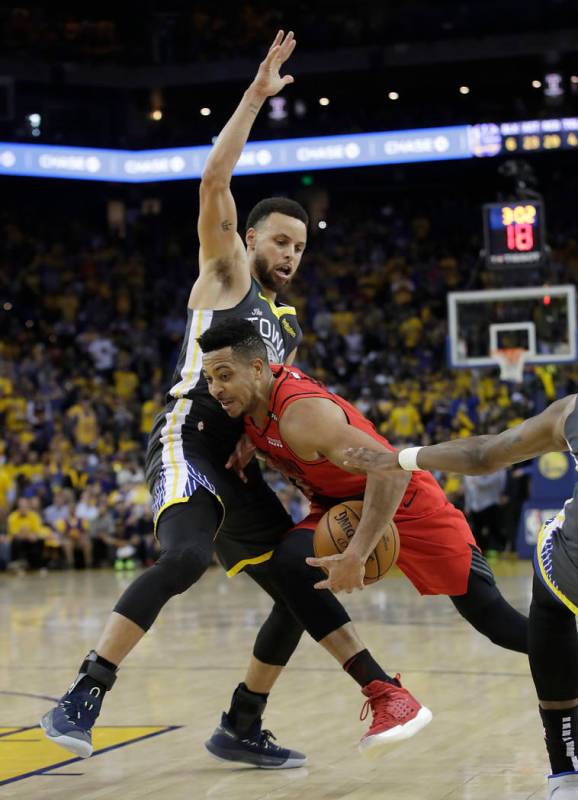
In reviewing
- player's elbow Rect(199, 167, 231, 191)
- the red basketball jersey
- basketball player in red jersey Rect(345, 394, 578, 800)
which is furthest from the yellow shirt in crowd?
basketball player in red jersey Rect(345, 394, 578, 800)

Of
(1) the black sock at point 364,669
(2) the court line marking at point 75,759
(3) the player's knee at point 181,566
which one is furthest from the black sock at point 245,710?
(3) the player's knee at point 181,566

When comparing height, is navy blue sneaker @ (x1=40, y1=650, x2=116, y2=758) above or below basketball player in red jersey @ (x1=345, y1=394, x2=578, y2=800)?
below

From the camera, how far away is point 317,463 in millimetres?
4578

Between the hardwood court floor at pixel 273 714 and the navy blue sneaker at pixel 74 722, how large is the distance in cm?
41

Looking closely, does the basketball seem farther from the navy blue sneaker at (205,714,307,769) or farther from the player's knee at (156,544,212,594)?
the navy blue sneaker at (205,714,307,769)

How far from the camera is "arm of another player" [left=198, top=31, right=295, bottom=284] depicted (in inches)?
188

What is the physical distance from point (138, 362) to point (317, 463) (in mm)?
17913

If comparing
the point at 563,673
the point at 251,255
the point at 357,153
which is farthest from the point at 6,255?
the point at 563,673

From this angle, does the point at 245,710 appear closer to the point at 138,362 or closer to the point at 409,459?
the point at 409,459

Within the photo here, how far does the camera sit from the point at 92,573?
53.1ft

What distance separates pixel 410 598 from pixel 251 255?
7.51 metres

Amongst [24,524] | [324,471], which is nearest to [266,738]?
[324,471]

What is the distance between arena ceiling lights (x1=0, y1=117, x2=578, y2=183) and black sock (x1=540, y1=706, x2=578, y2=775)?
17629 mm

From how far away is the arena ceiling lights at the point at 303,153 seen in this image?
20953 mm
